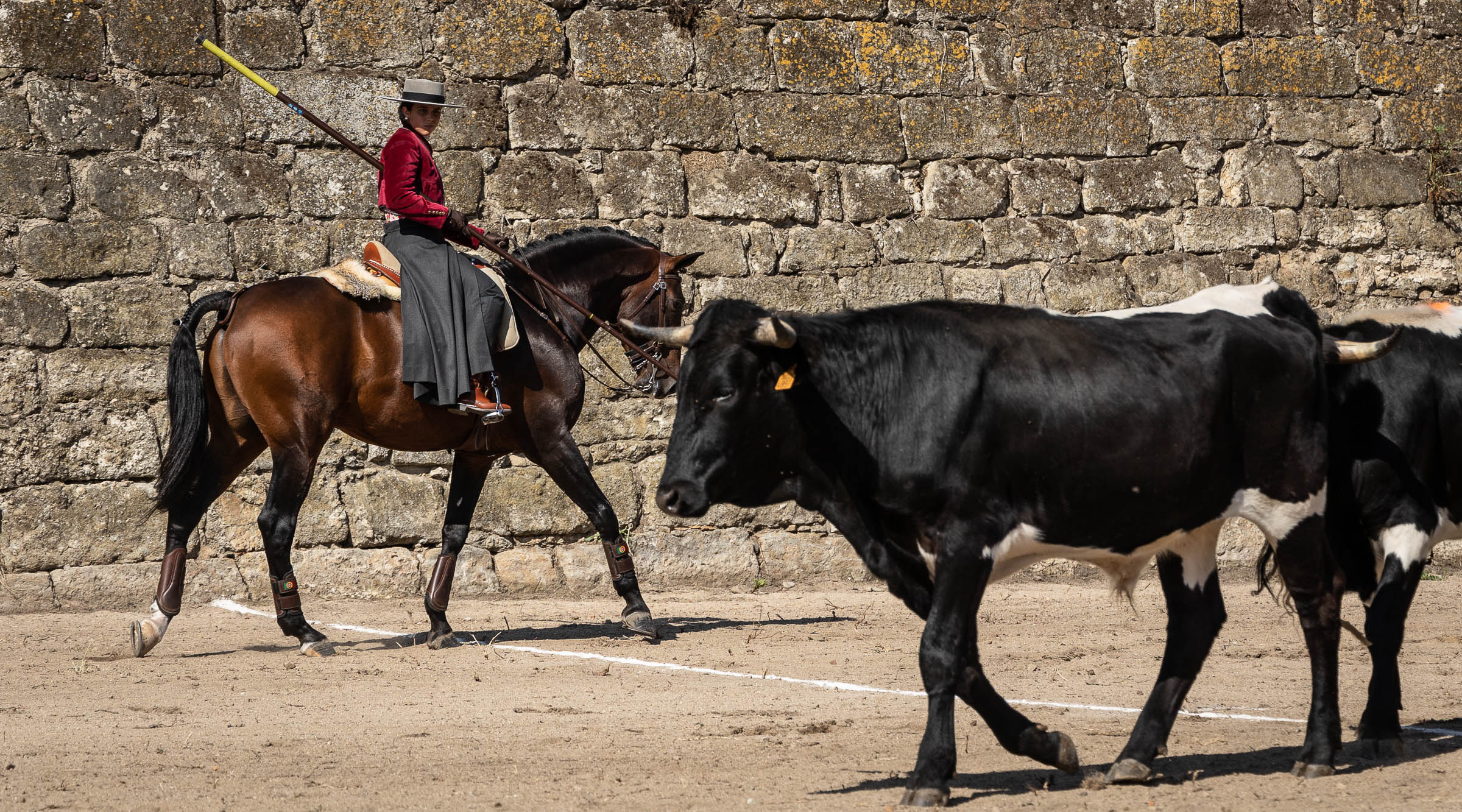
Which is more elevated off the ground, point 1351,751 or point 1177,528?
point 1177,528

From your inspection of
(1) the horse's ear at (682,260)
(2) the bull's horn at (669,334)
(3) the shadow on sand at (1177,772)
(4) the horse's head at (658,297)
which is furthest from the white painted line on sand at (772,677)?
(1) the horse's ear at (682,260)

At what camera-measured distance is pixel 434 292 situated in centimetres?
770

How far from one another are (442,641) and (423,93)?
2.90m

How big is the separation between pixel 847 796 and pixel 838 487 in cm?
92

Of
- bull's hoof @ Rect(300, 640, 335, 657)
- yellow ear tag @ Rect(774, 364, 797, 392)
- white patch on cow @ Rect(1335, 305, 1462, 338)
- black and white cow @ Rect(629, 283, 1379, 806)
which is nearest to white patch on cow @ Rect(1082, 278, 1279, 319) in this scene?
black and white cow @ Rect(629, 283, 1379, 806)

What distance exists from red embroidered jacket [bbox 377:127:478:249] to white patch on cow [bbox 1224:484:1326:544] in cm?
451

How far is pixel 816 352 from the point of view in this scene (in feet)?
15.2

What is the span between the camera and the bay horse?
24.6 feet

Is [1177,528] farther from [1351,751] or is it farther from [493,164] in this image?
[493,164]

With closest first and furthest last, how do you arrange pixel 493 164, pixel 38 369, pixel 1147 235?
1. pixel 38 369
2. pixel 493 164
3. pixel 1147 235

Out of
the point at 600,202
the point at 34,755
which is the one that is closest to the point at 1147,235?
the point at 600,202

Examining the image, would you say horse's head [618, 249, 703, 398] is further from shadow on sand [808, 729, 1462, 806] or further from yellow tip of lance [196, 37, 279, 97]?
shadow on sand [808, 729, 1462, 806]

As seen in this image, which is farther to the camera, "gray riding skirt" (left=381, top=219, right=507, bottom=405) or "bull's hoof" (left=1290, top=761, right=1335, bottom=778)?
"gray riding skirt" (left=381, top=219, right=507, bottom=405)

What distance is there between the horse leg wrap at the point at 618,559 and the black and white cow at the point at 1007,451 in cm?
343
